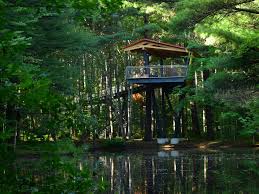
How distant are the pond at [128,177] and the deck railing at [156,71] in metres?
9.70

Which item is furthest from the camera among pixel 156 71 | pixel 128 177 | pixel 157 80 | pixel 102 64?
pixel 102 64

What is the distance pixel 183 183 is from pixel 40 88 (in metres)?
9.83

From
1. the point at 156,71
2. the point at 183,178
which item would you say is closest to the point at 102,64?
the point at 156,71

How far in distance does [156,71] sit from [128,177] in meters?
14.9

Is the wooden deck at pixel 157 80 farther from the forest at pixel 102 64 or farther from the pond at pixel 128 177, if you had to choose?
the pond at pixel 128 177

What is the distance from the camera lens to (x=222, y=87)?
48.0ft

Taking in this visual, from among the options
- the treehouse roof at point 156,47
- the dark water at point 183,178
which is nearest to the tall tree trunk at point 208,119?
the treehouse roof at point 156,47

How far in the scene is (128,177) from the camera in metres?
13.3

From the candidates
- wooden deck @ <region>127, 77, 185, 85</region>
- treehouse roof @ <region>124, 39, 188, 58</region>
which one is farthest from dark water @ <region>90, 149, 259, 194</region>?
treehouse roof @ <region>124, 39, 188, 58</region>

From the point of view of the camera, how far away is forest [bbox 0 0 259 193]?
240 cm

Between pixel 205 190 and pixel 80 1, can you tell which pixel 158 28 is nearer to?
pixel 205 190

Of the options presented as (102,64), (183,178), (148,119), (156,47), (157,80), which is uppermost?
(102,64)

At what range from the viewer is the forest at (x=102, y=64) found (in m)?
2.40

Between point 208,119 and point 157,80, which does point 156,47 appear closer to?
point 157,80
